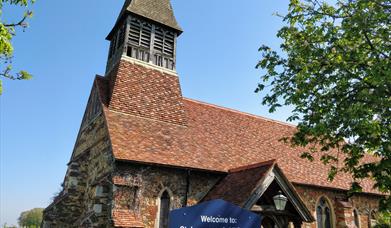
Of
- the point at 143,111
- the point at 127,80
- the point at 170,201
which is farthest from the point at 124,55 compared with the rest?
the point at 170,201

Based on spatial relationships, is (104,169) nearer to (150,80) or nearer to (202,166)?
(202,166)

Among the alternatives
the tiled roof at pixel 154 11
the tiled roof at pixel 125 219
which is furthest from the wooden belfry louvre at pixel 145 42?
the tiled roof at pixel 125 219

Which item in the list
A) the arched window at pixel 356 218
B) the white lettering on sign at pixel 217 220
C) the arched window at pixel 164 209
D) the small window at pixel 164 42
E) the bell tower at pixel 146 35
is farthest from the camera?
the small window at pixel 164 42

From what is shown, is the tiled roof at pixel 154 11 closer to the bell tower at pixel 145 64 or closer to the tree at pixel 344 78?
the bell tower at pixel 145 64

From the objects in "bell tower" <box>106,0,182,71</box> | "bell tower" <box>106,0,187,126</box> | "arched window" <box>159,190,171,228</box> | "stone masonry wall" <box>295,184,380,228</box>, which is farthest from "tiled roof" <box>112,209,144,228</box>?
"bell tower" <box>106,0,182,71</box>

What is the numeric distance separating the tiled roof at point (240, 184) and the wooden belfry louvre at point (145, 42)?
7.83 meters

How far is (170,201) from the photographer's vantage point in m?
13.8

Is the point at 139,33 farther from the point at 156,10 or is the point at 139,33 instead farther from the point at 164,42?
the point at 156,10

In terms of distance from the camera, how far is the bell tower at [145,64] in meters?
16.6

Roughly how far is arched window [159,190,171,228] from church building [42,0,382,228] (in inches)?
1.7

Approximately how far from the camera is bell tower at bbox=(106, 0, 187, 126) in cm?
1664

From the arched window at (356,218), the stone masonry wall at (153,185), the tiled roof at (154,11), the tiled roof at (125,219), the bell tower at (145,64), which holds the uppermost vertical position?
the tiled roof at (154,11)

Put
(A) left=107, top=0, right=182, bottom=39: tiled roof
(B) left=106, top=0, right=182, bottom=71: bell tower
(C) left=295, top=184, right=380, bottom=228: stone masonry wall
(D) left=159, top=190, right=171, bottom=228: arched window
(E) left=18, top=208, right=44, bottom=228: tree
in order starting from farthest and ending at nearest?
(E) left=18, top=208, right=44, bottom=228: tree < (A) left=107, top=0, right=182, bottom=39: tiled roof < (B) left=106, top=0, right=182, bottom=71: bell tower < (C) left=295, top=184, right=380, bottom=228: stone masonry wall < (D) left=159, top=190, right=171, bottom=228: arched window

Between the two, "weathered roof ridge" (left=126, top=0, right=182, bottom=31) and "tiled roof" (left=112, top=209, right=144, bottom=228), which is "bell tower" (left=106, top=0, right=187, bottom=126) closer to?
"weathered roof ridge" (left=126, top=0, right=182, bottom=31)
